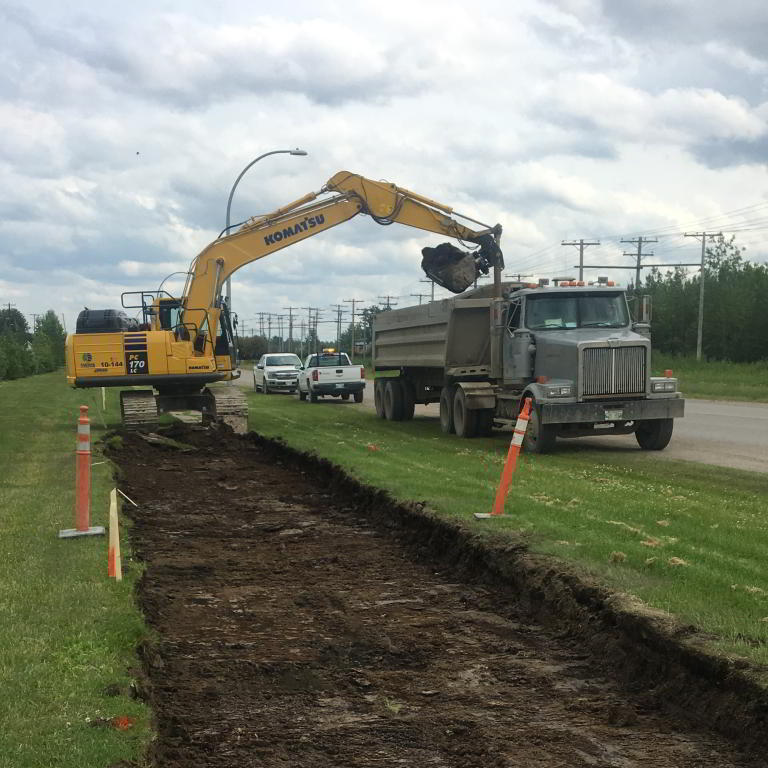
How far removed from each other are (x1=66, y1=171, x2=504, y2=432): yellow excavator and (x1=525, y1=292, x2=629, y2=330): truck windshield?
305 cm

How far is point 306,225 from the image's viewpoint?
22.8 meters

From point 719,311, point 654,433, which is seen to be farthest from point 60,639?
point 719,311

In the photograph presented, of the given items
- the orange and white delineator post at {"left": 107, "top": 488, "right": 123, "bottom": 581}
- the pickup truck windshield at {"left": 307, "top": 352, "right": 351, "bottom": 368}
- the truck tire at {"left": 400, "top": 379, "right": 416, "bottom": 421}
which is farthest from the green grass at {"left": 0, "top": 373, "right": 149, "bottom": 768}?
the pickup truck windshield at {"left": 307, "top": 352, "right": 351, "bottom": 368}

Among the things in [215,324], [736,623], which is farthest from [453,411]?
[736,623]

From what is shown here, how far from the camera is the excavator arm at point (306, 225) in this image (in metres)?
22.3

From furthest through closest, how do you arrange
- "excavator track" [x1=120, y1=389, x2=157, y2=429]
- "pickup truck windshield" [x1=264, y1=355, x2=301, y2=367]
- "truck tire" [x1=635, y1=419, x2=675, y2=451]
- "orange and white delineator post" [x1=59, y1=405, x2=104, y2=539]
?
"pickup truck windshield" [x1=264, y1=355, x2=301, y2=367] < "excavator track" [x1=120, y1=389, x2=157, y2=429] < "truck tire" [x1=635, y1=419, x2=675, y2=451] < "orange and white delineator post" [x1=59, y1=405, x2=104, y2=539]

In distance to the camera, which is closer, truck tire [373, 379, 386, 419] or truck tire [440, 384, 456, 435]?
truck tire [440, 384, 456, 435]

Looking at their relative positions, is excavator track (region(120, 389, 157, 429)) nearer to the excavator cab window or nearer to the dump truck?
the excavator cab window

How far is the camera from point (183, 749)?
4.84 meters

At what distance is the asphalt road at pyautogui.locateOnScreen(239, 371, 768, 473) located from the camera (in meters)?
16.2

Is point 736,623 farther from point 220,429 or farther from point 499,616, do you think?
point 220,429

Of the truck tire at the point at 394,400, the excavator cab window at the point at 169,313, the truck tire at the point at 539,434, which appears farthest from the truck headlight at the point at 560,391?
the excavator cab window at the point at 169,313

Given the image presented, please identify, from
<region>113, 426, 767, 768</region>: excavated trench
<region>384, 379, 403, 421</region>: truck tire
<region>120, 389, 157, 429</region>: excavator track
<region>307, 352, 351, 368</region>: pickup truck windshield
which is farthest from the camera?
<region>307, 352, 351, 368</region>: pickup truck windshield

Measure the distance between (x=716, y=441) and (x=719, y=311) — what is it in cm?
5704
